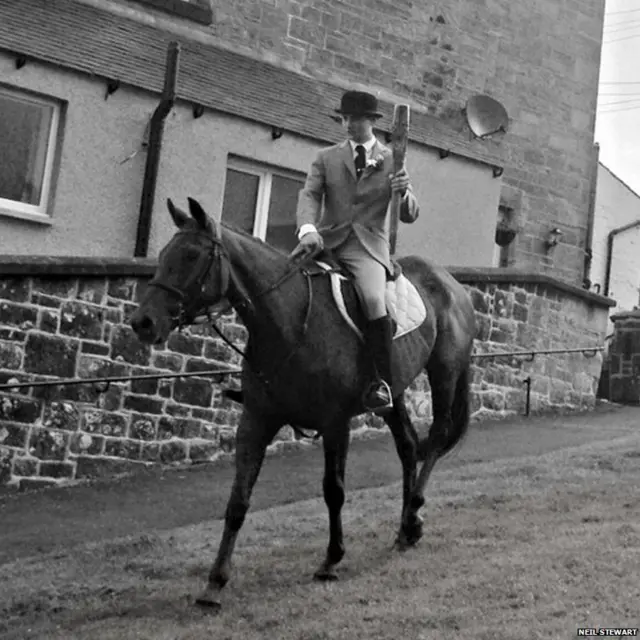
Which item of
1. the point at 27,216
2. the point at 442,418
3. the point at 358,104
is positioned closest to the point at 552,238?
the point at 27,216

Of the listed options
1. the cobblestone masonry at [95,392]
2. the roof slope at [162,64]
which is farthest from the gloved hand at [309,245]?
the roof slope at [162,64]

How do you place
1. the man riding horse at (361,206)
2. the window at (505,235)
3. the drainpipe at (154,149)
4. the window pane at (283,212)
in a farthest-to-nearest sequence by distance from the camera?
1. the window at (505,235)
2. the window pane at (283,212)
3. the drainpipe at (154,149)
4. the man riding horse at (361,206)

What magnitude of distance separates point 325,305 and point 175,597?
7.06 ft

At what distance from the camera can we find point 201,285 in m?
8.02

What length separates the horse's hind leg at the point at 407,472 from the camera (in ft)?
31.4

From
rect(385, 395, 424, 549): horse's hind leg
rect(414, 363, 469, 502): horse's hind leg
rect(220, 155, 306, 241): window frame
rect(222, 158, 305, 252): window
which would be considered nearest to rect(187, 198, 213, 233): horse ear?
rect(385, 395, 424, 549): horse's hind leg

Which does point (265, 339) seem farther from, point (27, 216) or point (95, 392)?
point (27, 216)

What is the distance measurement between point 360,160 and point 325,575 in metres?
2.90

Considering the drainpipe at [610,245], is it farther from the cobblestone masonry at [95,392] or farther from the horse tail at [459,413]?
the horse tail at [459,413]

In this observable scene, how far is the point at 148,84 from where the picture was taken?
16969mm

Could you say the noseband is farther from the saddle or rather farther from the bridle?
the saddle

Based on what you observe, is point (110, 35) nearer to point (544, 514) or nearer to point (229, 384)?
point (229, 384)

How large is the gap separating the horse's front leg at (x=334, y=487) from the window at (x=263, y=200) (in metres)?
9.34

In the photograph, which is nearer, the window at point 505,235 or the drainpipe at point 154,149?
the drainpipe at point 154,149
